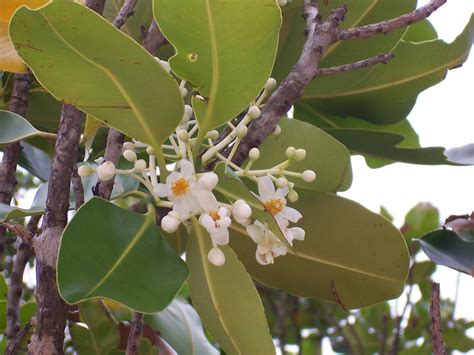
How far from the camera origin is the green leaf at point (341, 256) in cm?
113

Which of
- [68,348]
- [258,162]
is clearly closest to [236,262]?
[258,162]

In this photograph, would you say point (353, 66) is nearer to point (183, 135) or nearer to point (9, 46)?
point (183, 135)

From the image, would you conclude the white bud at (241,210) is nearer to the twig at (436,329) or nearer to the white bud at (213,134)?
the white bud at (213,134)

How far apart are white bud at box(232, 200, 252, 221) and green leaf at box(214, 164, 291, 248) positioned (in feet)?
0.07

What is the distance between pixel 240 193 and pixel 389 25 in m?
0.35

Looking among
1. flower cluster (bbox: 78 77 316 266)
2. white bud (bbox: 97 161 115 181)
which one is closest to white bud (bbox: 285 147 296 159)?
flower cluster (bbox: 78 77 316 266)

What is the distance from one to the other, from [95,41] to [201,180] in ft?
0.63

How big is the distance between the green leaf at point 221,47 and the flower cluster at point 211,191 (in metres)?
0.04

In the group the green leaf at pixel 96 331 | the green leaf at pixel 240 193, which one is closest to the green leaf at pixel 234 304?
the green leaf at pixel 240 193

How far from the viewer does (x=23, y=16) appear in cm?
80

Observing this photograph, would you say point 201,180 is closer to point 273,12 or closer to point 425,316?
point 273,12

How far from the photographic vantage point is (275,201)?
0.94 meters

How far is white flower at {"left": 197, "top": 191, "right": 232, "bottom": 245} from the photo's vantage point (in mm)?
880

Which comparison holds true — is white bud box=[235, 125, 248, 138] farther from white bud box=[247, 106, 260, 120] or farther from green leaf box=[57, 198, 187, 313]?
green leaf box=[57, 198, 187, 313]
